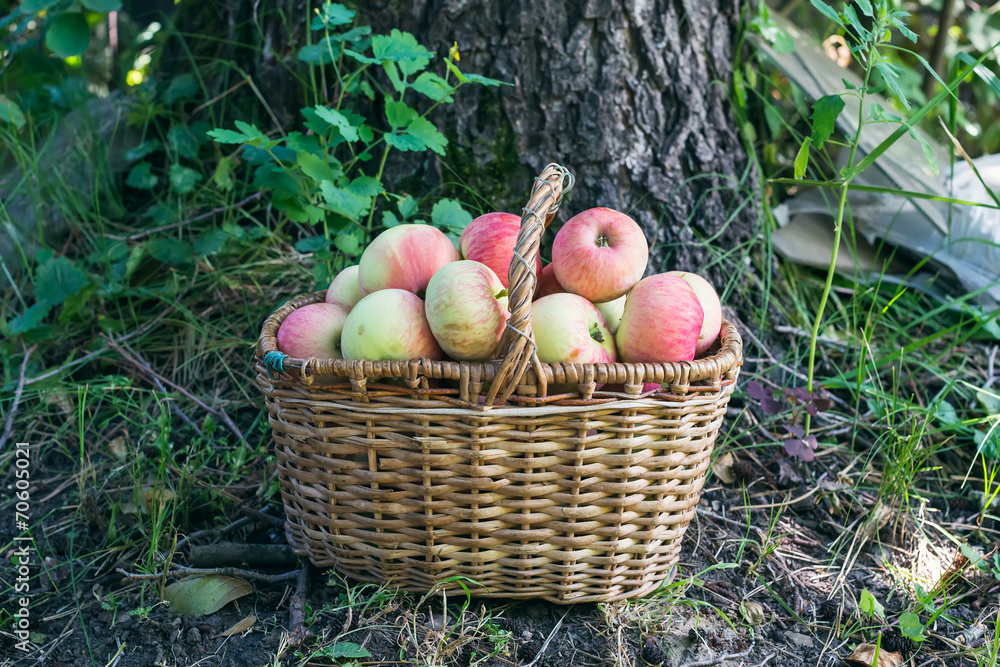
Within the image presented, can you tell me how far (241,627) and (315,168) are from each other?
102 centimetres

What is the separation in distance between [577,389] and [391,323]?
0.35 metres

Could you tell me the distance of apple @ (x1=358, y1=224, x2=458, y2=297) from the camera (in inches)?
55.1

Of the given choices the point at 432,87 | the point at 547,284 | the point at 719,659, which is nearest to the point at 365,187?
the point at 432,87

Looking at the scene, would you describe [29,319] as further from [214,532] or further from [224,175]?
[214,532]

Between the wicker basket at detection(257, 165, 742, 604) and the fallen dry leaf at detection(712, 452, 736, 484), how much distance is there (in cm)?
43

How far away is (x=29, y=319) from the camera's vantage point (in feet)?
6.40

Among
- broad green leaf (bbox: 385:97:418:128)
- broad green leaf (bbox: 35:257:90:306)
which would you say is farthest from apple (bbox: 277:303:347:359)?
broad green leaf (bbox: 35:257:90:306)

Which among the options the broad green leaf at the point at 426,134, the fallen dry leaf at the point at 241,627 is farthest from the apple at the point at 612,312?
the fallen dry leaf at the point at 241,627

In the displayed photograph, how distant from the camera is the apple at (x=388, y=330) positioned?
1.28 meters

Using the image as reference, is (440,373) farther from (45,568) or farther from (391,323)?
(45,568)

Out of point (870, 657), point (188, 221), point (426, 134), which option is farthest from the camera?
point (188, 221)

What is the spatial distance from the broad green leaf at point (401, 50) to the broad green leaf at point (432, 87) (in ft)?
0.11

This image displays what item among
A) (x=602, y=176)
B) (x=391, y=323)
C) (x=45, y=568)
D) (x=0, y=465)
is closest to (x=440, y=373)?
(x=391, y=323)

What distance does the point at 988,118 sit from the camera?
3.95m
